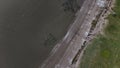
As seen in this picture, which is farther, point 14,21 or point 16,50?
point 14,21

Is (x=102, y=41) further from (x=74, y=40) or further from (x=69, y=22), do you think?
(x=69, y=22)

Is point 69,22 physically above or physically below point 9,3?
below

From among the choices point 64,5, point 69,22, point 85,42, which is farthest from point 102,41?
point 64,5

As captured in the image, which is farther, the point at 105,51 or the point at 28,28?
the point at 28,28

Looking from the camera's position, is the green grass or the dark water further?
the dark water

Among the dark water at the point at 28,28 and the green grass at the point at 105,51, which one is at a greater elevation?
the dark water at the point at 28,28
